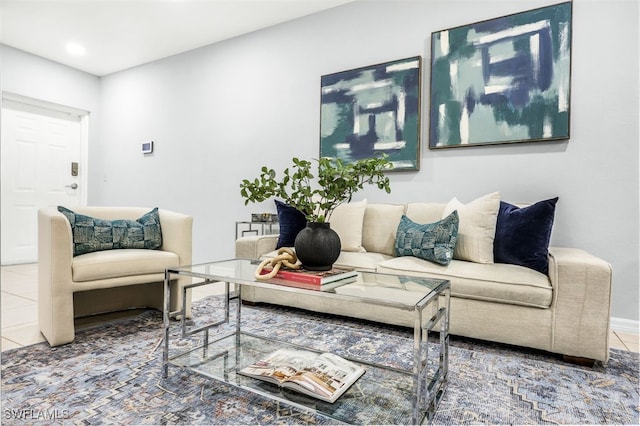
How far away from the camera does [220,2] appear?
11.0ft

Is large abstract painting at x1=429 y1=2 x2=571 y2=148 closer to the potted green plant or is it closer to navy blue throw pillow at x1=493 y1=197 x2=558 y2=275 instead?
navy blue throw pillow at x1=493 y1=197 x2=558 y2=275

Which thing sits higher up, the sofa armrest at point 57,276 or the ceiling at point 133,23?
the ceiling at point 133,23

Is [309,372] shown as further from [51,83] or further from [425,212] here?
[51,83]

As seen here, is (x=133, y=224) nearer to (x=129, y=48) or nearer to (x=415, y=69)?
(x=415, y=69)

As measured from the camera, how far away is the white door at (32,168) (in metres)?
4.37

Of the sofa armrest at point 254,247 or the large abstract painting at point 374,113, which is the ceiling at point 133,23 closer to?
the large abstract painting at point 374,113

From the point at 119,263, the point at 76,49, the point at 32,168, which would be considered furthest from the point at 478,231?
the point at 32,168

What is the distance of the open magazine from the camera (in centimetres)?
123

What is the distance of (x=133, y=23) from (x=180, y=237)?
2.76 m

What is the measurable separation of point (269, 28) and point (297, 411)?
11.9ft

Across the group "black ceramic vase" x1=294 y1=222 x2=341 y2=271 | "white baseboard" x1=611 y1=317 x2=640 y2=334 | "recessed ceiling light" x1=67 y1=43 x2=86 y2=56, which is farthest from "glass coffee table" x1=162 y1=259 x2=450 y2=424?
"recessed ceiling light" x1=67 y1=43 x2=86 y2=56

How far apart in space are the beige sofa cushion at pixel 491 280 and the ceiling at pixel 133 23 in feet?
8.34

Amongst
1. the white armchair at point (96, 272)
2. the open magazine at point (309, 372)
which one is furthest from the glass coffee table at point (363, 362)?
the white armchair at point (96, 272)

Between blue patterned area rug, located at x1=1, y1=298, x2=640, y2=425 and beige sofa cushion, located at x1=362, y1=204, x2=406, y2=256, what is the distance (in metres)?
0.79
